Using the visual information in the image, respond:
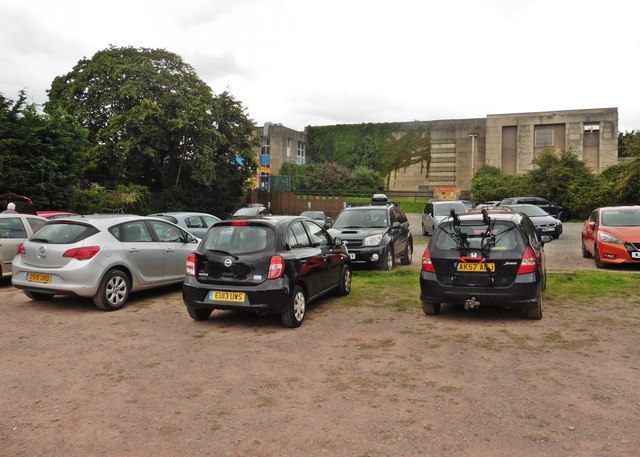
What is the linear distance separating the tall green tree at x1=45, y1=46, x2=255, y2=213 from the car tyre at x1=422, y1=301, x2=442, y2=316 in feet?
71.8

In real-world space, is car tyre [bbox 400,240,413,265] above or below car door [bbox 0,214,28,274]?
below

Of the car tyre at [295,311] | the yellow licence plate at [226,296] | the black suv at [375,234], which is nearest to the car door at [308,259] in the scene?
the car tyre at [295,311]

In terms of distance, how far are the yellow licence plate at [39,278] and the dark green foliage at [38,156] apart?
32.0ft

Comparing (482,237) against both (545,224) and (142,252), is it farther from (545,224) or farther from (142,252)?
(545,224)

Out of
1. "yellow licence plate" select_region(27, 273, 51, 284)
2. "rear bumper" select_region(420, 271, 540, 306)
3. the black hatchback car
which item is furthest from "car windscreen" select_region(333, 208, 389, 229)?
"yellow licence plate" select_region(27, 273, 51, 284)

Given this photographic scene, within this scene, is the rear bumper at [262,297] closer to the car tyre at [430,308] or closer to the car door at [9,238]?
the car tyre at [430,308]

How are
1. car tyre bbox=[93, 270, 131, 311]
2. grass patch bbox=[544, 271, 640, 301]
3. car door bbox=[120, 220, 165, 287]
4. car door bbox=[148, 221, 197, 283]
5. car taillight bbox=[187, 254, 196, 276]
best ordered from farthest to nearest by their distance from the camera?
car door bbox=[148, 221, 197, 283] → grass patch bbox=[544, 271, 640, 301] → car door bbox=[120, 220, 165, 287] → car tyre bbox=[93, 270, 131, 311] → car taillight bbox=[187, 254, 196, 276]

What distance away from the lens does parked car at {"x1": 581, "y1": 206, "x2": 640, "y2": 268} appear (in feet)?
37.2

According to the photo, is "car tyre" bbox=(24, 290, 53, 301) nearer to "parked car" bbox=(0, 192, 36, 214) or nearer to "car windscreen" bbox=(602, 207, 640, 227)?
"parked car" bbox=(0, 192, 36, 214)

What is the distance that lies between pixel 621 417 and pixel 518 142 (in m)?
45.1

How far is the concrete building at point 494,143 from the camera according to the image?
4362 cm

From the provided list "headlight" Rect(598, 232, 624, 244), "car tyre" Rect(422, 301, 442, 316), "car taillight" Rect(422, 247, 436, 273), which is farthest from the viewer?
"headlight" Rect(598, 232, 624, 244)

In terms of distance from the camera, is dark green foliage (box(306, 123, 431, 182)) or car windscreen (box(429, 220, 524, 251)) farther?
dark green foliage (box(306, 123, 431, 182))

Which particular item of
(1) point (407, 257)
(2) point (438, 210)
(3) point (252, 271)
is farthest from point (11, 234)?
(2) point (438, 210)
